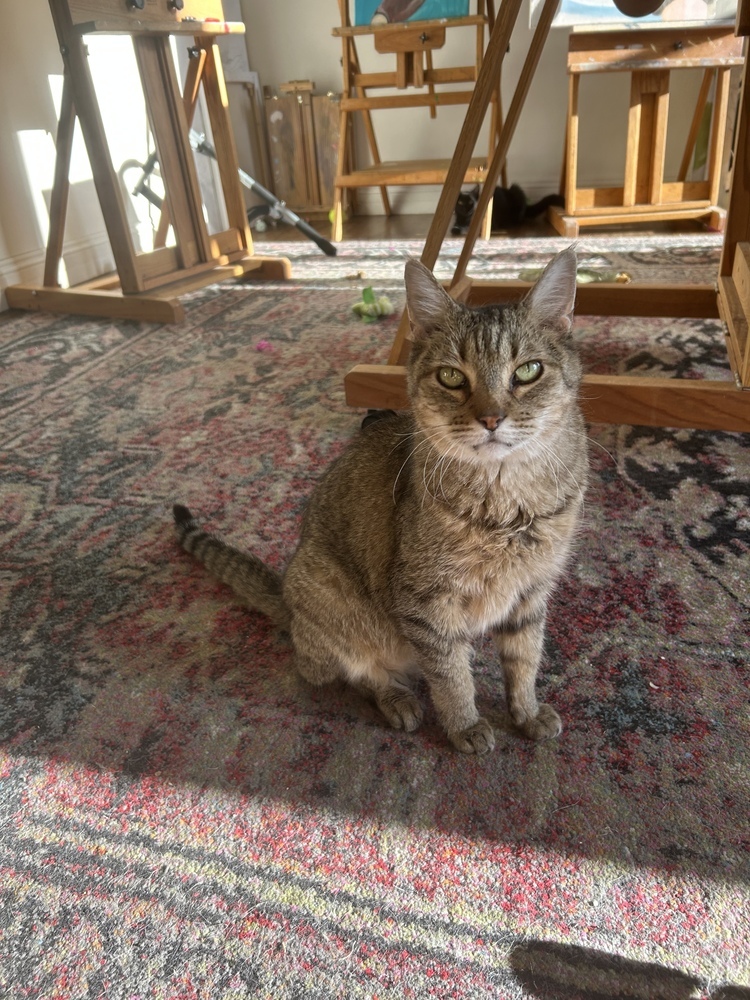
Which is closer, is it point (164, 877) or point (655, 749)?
point (164, 877)

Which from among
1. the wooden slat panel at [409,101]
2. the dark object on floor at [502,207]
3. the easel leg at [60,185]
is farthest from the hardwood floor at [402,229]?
the easel leg at [60,185]

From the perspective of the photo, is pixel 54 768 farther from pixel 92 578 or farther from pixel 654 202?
pixel 654 202

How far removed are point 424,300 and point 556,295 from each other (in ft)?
0.63

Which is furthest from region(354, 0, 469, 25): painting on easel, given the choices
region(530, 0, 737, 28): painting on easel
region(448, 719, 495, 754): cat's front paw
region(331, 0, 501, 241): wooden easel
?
region(448, 719, 495, 754): cat's front paw

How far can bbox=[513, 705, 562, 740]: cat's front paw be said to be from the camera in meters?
1.03

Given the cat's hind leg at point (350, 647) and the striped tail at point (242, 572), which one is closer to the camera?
the cat's hind leg at point (350, 647)

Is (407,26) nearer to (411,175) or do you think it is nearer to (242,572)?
(411,175)

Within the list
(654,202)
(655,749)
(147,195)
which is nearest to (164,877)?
(655,749)

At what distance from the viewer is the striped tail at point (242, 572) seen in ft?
4.17

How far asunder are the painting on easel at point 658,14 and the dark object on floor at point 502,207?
0.87 meters

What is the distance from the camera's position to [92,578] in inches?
57.3

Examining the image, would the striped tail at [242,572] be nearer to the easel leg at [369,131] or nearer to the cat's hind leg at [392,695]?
the cat's hind leg at [392,695]

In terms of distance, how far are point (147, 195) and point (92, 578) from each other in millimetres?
2614

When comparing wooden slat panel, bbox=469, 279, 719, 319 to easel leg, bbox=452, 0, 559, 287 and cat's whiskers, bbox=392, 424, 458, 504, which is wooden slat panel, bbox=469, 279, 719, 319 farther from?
cat's whiskers, bbox=392, 424, 458, 504
